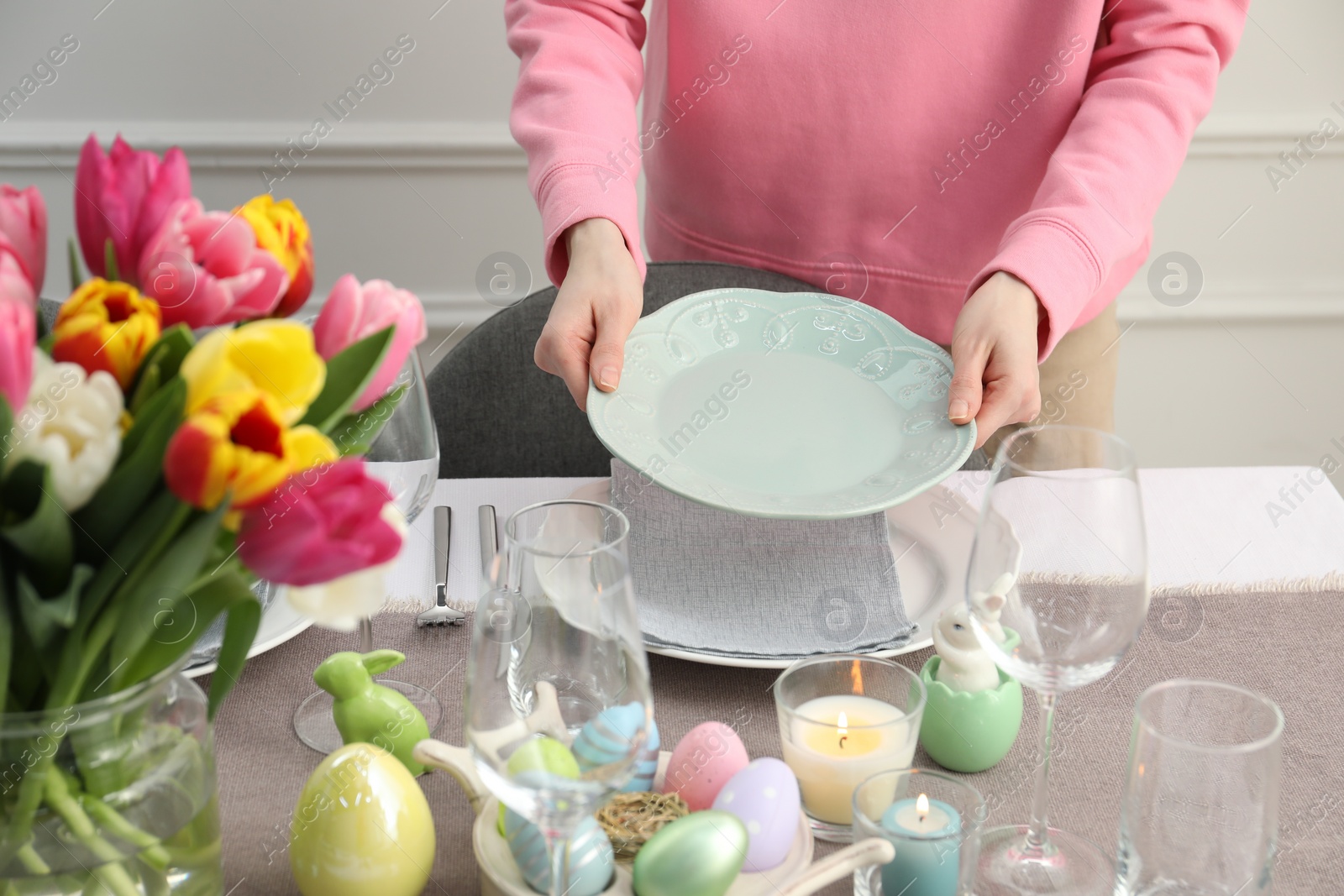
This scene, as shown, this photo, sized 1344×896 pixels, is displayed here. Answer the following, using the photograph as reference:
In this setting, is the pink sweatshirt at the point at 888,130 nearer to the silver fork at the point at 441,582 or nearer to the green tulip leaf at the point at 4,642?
the silver fork at the point at 441,582

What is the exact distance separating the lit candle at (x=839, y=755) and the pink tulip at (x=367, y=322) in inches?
13.7

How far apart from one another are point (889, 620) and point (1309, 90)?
6.48ft

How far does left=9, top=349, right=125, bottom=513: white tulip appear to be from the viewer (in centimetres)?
35

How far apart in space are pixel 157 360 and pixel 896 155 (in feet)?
3.23

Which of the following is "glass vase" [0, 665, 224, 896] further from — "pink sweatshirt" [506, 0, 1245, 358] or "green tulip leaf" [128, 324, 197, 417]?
"pink sweatshirt" [506, 0, 1245, 358]

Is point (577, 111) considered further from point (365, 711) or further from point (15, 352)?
point (15, 352)

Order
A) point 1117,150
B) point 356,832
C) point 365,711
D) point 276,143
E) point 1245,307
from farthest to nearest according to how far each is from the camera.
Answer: point 1245,307 < point 276,143 < point 1117,150 < point 365,711 < point 356,832

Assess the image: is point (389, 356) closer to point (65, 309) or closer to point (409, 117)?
point (65, 309)

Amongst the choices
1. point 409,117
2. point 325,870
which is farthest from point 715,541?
point 409,117

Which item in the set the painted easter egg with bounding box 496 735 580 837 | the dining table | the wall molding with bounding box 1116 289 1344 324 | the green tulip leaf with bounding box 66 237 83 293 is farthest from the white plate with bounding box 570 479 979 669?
the wall molding with bounding box 1116 289 1344 324

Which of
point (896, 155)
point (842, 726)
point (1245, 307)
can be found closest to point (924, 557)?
point (842, 726)

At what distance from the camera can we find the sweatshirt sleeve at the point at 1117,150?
1.01 m

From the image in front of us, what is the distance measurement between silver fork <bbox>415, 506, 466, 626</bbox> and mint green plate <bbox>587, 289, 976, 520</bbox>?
0.52 feet

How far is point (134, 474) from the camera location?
373mm
